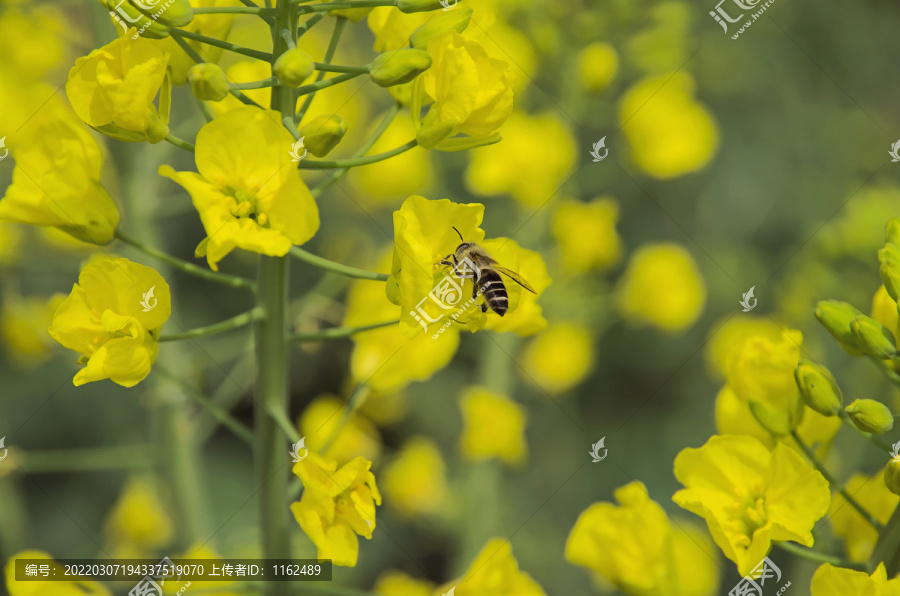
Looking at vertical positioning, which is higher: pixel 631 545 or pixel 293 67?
pixel 293 67

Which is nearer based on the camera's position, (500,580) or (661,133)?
(500,580)

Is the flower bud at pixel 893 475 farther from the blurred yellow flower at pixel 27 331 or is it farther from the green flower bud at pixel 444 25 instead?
the blurred yellow flower at pixel 27 331

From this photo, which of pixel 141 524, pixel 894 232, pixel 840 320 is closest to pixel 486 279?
pixel 840 320

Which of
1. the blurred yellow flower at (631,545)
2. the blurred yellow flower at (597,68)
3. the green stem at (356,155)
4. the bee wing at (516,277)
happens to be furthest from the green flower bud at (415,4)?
the blurred yellow flower at (597,68)

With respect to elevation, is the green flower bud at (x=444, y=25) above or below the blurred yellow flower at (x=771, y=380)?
above

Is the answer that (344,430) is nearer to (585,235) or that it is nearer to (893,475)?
(585,235)

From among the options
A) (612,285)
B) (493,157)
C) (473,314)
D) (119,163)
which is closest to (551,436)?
(612,285)

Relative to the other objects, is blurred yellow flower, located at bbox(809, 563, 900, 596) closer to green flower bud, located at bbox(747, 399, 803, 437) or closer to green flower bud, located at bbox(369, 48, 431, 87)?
green flower bud, located at bbox(747, 399, 803, 437)
